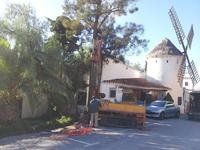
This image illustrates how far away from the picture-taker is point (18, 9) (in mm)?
28641

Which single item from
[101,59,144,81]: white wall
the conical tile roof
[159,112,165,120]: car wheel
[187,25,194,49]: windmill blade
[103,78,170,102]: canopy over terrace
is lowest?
[159,112,165,120]: car wheel

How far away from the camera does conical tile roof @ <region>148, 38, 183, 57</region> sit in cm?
5809

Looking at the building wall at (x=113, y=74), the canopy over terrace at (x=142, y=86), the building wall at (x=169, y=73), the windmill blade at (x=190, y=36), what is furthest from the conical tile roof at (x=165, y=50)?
the building wall at (x=113, y=74)

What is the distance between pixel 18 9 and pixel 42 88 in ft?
18.1

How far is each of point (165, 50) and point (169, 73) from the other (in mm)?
2903

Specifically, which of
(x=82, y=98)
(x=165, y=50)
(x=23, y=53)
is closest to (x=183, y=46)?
(x=165, y=50)

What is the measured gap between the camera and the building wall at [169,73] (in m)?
58.1

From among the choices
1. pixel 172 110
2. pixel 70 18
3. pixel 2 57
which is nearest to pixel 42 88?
pixel 2 57

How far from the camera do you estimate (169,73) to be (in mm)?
58219

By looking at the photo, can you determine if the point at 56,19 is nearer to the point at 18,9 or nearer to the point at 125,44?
the point at 125,44

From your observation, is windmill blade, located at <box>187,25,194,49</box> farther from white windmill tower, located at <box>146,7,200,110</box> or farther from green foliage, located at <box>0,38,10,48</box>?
green foliage, located at <box>0,38,10,48</box>

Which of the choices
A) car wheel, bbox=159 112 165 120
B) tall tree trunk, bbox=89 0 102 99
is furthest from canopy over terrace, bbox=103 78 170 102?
tall tree trunk, bbox=89 0 102 99

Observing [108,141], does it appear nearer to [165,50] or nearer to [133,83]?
[133,83]

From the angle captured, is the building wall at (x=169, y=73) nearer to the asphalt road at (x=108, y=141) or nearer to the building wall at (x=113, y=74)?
the building wall at (x=113, y=74)
